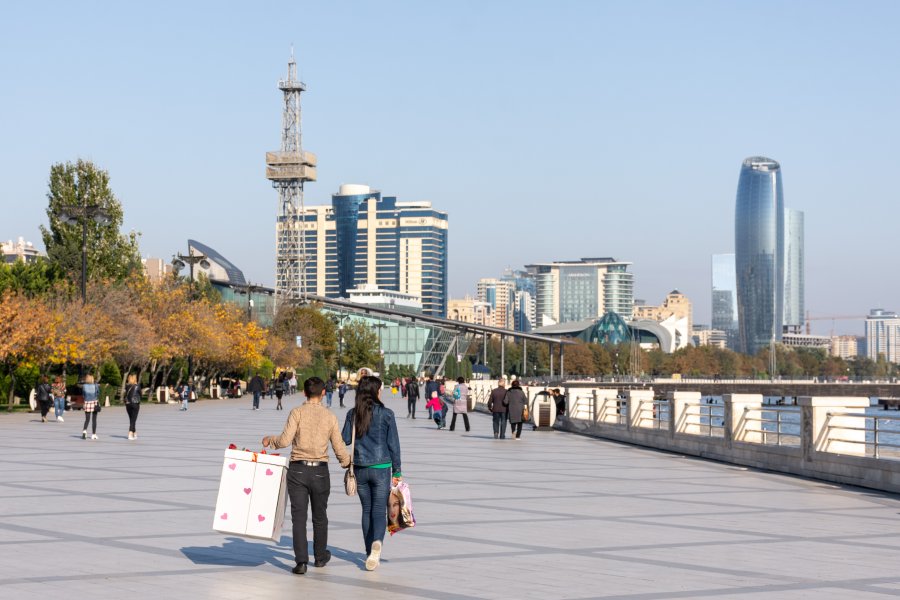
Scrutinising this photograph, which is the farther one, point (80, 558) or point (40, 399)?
point (40, 399)

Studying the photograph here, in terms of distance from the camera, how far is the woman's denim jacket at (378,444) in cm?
1046

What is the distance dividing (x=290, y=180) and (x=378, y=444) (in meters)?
143

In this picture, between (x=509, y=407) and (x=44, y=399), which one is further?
(x=44, y=399)

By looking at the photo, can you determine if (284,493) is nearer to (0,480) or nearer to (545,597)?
(545,597)

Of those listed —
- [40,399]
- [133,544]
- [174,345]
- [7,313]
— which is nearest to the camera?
[133,544]

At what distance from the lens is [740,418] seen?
2361 centimetres

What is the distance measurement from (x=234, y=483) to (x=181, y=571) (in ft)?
2.67

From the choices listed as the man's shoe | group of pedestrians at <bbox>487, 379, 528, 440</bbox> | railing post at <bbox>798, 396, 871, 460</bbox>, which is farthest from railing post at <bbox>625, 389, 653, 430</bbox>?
the man's shoe

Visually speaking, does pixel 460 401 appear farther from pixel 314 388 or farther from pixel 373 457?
pixel 314 388

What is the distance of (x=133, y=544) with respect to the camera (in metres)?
11.4

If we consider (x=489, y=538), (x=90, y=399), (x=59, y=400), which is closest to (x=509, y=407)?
(x=90, y=399)

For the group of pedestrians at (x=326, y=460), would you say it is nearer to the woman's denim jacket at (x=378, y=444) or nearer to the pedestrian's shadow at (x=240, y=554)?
the woman's denim jacket at (x=378, y=444)

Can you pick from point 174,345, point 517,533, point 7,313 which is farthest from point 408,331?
point 517,533

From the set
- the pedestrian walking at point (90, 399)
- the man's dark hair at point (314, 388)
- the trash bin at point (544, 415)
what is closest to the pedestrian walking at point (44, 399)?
the pedestrian walking at point (90, 399)
